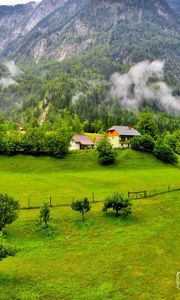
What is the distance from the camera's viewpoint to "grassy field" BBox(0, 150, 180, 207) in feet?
300

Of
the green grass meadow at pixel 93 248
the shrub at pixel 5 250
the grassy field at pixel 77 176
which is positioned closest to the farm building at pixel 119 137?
the grassy field at pixel 77 176

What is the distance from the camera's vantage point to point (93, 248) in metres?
60.8

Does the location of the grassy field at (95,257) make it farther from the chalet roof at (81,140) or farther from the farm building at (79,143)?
the chalet roof at (81,140)

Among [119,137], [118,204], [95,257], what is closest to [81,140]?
[119,137]

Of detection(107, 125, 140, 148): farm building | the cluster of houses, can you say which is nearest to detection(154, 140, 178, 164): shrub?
the cluster of houses

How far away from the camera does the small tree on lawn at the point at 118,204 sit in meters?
74.6

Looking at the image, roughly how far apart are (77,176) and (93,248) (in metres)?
52.3

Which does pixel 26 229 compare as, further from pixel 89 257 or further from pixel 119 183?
pixel 119 183

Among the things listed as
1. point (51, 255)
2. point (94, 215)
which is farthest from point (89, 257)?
point (94, 215)

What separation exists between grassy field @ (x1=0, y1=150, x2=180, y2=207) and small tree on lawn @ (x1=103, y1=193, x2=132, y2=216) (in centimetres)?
1052

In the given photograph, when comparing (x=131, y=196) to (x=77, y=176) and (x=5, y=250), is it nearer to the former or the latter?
(x=77, y=176)

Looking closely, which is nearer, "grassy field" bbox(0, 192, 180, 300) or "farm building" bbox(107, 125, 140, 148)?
"grassy field" bbox(0, 192, 180, 300)

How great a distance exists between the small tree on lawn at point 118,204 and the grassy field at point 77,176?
10.5 meters

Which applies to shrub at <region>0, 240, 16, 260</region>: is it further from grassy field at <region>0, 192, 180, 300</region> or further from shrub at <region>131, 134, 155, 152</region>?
shrub at <region>131, 134, 155, 152</region>
